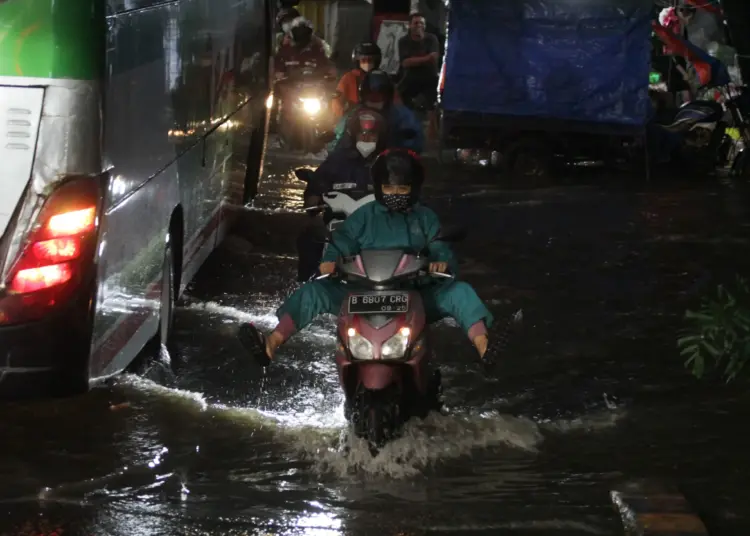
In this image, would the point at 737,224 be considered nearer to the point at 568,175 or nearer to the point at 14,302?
the point at 568,175

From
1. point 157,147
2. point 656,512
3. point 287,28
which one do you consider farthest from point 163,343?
point 287,28

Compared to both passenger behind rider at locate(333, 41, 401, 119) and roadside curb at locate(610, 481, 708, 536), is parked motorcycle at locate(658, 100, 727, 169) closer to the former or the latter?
passenger behind rider at locate(333, 41, 401, 119)

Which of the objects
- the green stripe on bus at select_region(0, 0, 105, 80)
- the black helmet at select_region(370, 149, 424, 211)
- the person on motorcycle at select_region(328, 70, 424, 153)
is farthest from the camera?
the person on motorcycle at select_region(328, 70, 424, 153)

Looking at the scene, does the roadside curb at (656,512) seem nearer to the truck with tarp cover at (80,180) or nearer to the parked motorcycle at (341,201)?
the truck with tarp cover at (80,180)

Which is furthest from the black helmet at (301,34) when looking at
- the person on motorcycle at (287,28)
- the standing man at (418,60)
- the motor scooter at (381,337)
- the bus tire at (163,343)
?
the motor scooter at (381,337)

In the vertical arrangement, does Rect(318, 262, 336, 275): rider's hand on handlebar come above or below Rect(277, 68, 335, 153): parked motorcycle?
above

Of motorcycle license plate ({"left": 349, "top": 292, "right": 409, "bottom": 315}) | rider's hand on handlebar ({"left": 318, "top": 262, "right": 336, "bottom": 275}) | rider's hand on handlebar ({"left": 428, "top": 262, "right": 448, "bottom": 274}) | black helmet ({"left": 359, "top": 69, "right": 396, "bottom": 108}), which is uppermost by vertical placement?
black helmet ({"left": 359, "top": 69, "right": 396, "bottom": 108})

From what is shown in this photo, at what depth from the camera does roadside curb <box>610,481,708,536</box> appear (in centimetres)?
519

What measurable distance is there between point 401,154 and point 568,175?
11.9 m

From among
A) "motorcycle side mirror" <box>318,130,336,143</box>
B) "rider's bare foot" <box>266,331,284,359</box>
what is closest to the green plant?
"rider's bare foot" <box>266,331,284,359</box>

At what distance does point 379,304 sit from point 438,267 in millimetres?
369

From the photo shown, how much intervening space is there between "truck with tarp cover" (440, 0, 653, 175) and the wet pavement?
6.75 meters

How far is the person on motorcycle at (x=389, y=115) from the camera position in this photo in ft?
30.3

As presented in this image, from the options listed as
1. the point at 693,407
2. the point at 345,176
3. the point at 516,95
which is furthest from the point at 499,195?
the point at 693,407
